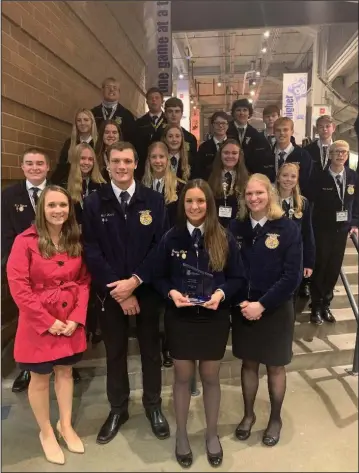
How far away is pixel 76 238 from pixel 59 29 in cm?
115

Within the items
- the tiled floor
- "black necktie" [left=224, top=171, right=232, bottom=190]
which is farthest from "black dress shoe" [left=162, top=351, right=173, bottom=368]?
"black necktie" [left=224, top=171, right=232, bottom=190]

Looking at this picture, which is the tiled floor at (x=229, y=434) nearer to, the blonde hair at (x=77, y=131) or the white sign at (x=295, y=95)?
the blonde hair at (x=77, y=131)

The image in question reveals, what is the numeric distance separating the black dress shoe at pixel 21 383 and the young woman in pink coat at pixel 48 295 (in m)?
0.55

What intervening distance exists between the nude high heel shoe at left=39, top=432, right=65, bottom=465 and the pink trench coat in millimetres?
459

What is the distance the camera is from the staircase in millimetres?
2676

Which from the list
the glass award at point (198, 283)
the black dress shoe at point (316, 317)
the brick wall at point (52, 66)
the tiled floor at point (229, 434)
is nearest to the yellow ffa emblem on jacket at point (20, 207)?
the brick wall at point (52, 66)

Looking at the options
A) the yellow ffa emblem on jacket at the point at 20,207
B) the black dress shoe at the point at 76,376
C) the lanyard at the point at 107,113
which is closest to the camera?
the yellow ffa emblem on jacket at the point at 20,207

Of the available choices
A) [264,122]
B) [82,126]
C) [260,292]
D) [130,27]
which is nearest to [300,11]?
[130,27]

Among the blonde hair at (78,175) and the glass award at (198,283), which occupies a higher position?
the blonde hair at (78,175)

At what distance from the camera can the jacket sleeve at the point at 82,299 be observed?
195 centimetres

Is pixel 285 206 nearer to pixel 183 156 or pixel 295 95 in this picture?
pixel 183 156

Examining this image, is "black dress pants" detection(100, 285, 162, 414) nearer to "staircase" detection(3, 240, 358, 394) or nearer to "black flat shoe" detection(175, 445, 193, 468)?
"black flat shoe" detection(175, 445, 193, 468)

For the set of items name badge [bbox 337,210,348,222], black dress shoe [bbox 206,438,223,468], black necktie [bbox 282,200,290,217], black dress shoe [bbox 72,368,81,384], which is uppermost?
black necktie [bbox 282,200,290,217]

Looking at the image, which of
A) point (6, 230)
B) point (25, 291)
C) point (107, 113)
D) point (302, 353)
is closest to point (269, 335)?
point (302, 353)
